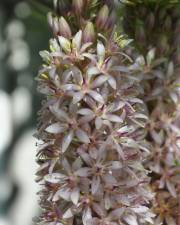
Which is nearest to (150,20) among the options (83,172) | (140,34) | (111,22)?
(140,34)

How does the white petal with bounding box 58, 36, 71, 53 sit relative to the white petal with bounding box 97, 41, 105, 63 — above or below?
above

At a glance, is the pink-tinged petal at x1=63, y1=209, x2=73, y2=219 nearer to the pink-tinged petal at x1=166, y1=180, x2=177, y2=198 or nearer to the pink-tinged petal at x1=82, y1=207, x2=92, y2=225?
the pink-tinged petal at x1=82, y1=207, x2=92, y2=225

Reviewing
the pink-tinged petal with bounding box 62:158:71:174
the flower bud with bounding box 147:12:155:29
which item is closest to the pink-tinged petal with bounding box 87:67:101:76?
the pink-tinged petal with bounding box 62:158:71:174

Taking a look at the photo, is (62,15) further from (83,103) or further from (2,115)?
(2,115)

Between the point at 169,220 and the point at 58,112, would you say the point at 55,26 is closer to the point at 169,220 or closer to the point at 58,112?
the point at 58,112

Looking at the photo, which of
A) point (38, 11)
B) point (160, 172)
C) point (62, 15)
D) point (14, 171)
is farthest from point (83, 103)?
point (14, 171)

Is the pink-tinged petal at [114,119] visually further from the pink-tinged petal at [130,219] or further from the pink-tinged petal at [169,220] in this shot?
the pink-tinged petal at [169,220]
